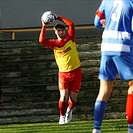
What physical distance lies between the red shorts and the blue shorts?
2969 millimetres

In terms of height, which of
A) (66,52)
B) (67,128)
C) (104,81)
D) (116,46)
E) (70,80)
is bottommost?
(67,128)

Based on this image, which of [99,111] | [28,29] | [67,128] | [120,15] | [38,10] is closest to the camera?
[120,15]

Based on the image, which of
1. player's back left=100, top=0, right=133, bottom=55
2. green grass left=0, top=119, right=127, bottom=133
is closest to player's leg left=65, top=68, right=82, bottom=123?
green grass left=0, top=119, right=127, bottom=133

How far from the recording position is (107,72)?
5914 mm

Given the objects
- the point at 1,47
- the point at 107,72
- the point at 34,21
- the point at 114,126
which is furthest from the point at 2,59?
the point at 107,72

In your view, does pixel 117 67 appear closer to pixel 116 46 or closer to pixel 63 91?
pixel 116 46

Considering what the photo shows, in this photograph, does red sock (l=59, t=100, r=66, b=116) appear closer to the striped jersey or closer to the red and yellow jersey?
the red and yellow jersey

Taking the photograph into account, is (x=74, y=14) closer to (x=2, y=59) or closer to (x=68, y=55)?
(x=2, y=59)

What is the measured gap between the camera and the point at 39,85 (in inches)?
430

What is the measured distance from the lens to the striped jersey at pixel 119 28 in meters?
5.84

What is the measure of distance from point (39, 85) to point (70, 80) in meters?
2.09

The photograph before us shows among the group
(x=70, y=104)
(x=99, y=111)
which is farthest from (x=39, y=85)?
(x=99, y=111)

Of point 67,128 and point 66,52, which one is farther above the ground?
point 66,52

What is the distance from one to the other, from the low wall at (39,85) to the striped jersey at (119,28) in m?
4.09
